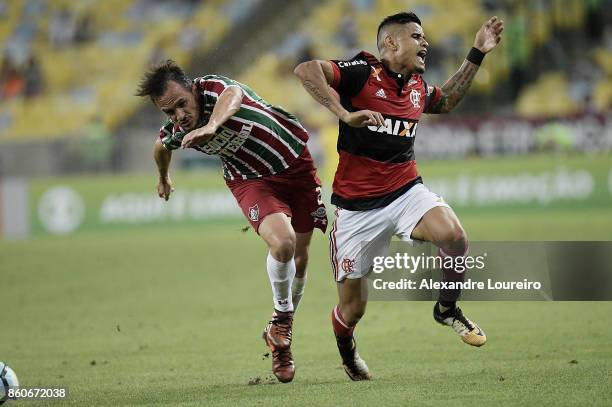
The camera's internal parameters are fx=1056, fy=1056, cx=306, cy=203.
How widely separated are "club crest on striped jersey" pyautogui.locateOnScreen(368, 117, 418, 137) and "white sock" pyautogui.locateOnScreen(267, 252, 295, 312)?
1117mm

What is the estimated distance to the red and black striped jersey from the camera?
6984 millimetres

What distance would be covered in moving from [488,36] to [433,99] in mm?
591

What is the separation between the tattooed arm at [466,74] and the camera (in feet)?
24.4

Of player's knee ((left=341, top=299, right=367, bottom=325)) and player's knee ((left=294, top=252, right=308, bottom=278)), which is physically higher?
player's knee ((left=294, top=252, right=308, bottom=278))

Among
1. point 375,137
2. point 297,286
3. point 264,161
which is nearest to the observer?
point 375,137

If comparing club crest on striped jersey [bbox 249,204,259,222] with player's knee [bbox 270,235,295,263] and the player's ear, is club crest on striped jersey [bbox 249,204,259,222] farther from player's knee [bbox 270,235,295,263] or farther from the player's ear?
the player's ear

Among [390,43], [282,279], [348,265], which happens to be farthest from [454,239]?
[390,43]

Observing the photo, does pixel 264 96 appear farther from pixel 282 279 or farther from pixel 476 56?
pixel 282 279

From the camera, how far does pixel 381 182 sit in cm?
708

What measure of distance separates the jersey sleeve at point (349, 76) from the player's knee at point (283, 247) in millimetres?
1056

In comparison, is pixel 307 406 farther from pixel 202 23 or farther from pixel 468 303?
pixel 202 23

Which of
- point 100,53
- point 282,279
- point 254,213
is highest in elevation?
point 100,53

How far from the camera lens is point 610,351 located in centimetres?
782

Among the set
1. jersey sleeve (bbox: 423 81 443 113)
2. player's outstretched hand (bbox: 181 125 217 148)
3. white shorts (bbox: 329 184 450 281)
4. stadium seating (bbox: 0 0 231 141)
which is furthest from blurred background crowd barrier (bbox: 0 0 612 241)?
player's outstretched hand (bbox: 181 125 217 148)
